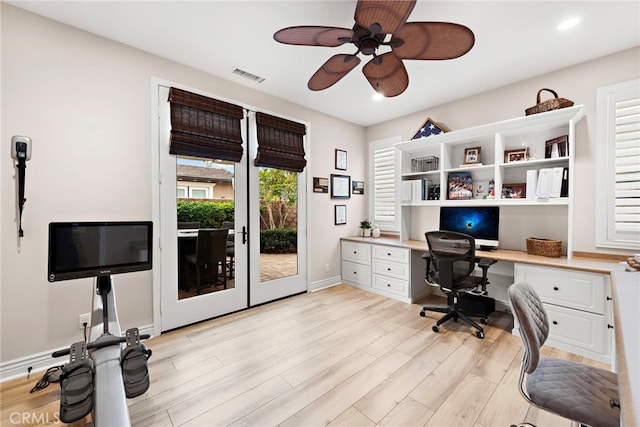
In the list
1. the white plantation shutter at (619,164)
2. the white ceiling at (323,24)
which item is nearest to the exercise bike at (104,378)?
the white ceiling at (323,24)

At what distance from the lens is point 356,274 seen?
171 inches

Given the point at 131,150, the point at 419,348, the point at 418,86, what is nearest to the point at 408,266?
the point at 419,348

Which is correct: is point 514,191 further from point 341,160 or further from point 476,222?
point 341,160

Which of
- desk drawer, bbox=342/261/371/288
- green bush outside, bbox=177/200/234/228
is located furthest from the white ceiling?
desk drawer, bbox=342/261/371/288

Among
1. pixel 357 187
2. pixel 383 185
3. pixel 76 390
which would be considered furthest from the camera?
pixel 357 187

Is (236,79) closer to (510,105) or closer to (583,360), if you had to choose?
(510,105)

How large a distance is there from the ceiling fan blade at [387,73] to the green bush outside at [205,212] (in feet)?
7.03

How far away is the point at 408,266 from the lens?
3621 mm

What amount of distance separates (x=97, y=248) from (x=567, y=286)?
154 inches

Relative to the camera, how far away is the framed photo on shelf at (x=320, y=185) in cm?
417

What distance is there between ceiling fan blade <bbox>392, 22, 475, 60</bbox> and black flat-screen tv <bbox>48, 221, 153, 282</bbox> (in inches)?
87.8

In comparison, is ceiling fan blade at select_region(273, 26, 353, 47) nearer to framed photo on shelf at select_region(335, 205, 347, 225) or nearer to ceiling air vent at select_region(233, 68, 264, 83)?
ceiling air vent at select_region(233, 68, 264, 83)

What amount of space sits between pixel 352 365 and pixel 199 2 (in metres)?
3.15

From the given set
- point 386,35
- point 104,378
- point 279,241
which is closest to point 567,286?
point 386,35
